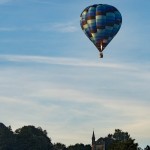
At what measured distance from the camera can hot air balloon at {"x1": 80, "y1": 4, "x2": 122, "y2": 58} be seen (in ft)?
357

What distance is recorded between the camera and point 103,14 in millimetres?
108875

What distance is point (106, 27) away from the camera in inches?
4281

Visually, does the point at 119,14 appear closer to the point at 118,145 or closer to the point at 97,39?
the point at 97,39

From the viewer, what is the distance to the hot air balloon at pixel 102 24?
357 ft

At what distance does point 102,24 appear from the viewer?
10900 centimetres

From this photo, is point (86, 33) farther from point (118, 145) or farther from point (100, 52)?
point (118, 145)

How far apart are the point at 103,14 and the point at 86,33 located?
15.4 feet

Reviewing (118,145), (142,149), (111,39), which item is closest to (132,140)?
(118,145)

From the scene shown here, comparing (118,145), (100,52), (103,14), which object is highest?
(103,14)

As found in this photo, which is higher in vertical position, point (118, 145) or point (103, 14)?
point (103, 14)

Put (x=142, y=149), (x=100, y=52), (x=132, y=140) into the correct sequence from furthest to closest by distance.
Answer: (x=142, y=149), (x=132, y=140), (x=100, y=52)

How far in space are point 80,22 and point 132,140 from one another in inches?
1154

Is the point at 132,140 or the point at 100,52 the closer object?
the point at 100,52

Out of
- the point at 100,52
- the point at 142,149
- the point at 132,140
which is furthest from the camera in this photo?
the point at 142,149
